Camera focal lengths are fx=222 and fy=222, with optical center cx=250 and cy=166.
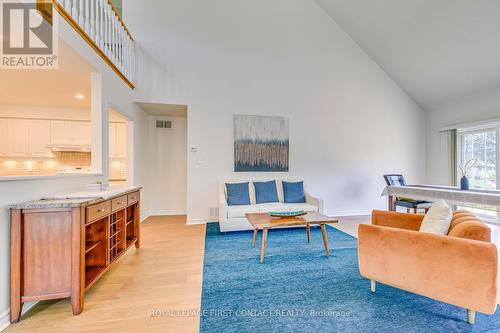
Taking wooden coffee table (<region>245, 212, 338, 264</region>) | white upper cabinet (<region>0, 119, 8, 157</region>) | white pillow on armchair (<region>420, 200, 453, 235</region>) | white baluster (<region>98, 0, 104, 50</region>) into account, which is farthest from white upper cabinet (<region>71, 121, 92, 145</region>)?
white pillow on armchair (<region>420, 200, 453, 235</region>)

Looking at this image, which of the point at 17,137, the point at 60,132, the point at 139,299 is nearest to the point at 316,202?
the point at 139,299

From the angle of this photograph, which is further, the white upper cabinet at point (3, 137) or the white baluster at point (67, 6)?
the white upper cabinet at point (3, 137)

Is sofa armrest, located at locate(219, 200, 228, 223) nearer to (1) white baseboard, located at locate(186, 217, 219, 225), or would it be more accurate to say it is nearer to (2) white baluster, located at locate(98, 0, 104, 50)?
(1) white baseboard, located at locate(186, 217, 219, 225)

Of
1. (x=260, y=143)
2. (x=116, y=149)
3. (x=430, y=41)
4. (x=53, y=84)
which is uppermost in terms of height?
(x=430, y=41)

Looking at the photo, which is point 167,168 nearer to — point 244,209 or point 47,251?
point 244,209

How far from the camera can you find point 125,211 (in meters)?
2.72

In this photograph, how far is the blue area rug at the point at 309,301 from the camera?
1582mm

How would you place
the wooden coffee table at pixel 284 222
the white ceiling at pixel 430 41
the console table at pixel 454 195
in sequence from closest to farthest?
the wooden coffee table at pixel 284 222, the console table at pixel 454 195, the white ceiling at pixel 430 41

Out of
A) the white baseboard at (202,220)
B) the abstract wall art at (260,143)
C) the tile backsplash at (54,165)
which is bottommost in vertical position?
the white baseboard at (202,220)

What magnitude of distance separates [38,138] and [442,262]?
266 inches

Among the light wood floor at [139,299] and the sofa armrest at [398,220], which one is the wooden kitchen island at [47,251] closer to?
the light wood floor at [139,299]

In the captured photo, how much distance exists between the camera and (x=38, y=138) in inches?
→ 186

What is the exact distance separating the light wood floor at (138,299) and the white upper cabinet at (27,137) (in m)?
3.62

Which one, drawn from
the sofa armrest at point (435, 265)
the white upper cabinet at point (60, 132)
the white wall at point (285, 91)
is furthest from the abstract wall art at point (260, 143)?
the white upper cabinet at point (60, 132)
